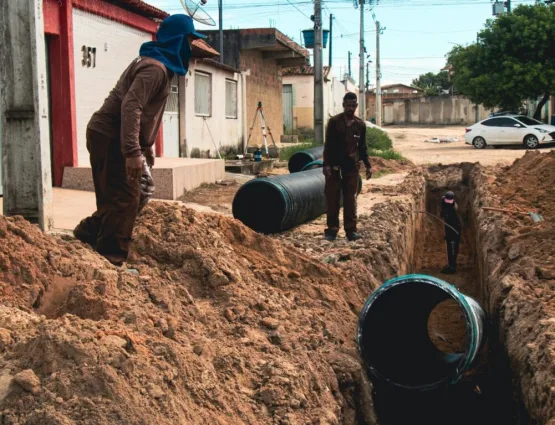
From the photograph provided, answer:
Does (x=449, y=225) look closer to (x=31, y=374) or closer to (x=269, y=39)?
(x=31, y=374)

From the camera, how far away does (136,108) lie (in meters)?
4.98

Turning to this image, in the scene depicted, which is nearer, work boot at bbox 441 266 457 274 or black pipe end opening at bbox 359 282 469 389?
black pipe end opening at bbox 359 282 469 389

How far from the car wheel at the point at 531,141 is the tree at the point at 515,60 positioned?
3.31 m

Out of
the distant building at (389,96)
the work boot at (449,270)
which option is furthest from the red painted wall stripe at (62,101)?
the distant building at (389,96)

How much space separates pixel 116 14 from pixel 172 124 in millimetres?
4018

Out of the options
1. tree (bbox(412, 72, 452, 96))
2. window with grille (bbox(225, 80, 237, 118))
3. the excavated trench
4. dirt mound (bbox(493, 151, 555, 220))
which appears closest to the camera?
the excavated trench

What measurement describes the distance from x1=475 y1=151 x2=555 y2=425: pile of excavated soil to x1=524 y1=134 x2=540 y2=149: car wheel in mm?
14785

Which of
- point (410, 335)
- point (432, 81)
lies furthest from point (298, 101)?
point (432, 81)

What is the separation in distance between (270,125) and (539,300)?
2349 cm

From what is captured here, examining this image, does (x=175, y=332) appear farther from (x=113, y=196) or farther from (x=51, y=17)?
(x=51, y=17)

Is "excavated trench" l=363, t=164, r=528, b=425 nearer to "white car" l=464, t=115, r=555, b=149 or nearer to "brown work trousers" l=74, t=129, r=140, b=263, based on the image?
"brown work trousers" l=74, t=129, r=140, b=263

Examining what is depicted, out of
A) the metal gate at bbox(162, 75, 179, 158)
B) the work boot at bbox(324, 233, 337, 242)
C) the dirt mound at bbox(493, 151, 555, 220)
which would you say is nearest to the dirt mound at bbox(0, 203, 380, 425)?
the work boot at bbox(324, 233, 337, 242)

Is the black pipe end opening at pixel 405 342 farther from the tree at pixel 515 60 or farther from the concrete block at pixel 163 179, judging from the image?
the tree at pixel 515 60

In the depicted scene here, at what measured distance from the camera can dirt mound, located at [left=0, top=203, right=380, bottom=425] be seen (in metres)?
3.14
